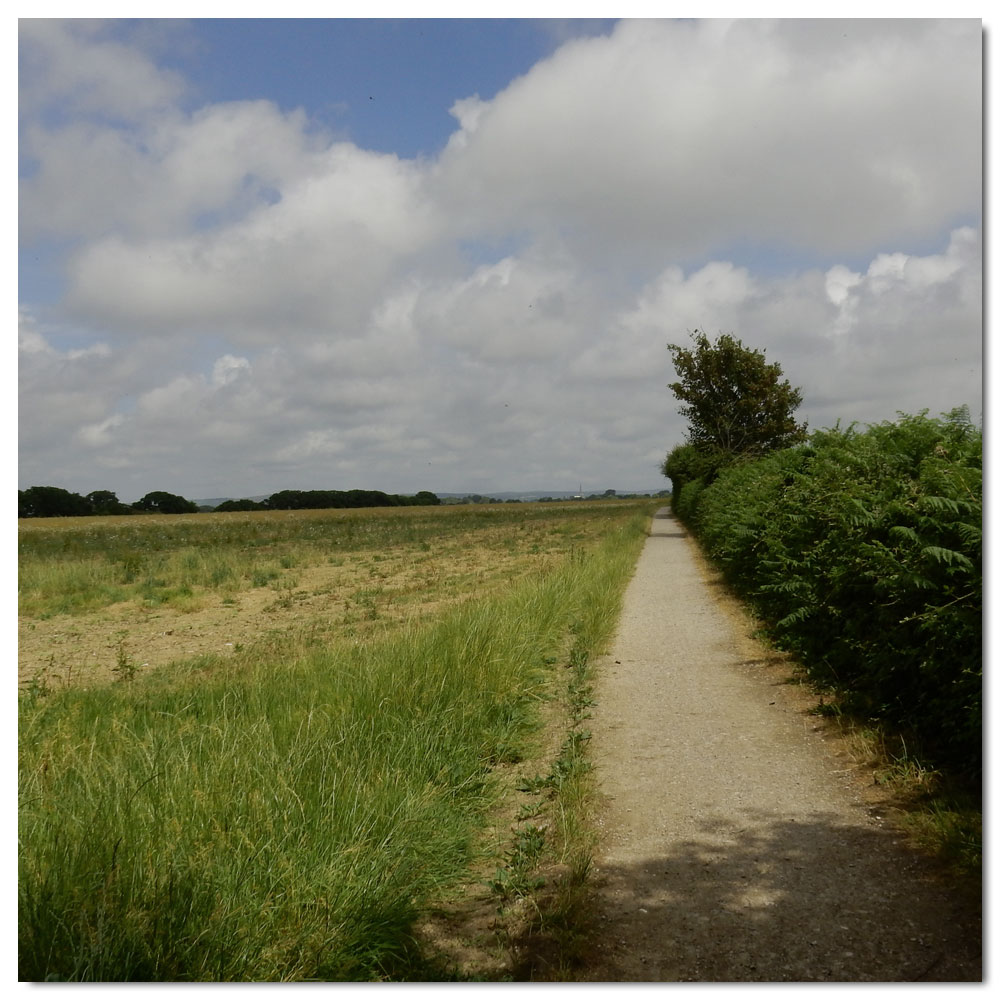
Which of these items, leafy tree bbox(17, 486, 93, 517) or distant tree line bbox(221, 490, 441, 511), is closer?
leafy tree bbox(17, 486, 93, 517)

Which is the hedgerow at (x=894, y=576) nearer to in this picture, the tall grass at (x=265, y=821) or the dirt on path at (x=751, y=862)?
the dirt on path at (x=751, y=862)

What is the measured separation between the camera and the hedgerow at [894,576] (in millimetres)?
4914

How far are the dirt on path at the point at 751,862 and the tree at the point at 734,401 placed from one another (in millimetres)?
26653

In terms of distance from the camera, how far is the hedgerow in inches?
193

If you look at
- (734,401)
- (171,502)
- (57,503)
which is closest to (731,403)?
(734,401)

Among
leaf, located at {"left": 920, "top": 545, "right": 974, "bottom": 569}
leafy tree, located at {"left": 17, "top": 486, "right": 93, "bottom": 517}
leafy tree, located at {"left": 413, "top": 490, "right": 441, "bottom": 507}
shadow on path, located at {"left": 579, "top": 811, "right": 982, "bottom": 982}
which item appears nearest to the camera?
shadow on path, located at {"left": 579, "top": 811, "right": 982, "bottom": 982}

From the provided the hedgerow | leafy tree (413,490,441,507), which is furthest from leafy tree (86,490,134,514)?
the hedgerow

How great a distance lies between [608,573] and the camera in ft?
53.4

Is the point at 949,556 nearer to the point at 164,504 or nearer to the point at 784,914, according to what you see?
the point at 784,914

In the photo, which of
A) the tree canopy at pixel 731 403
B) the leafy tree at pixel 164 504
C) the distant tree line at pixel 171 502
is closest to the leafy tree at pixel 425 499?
the distant tree line at pixel 171 502

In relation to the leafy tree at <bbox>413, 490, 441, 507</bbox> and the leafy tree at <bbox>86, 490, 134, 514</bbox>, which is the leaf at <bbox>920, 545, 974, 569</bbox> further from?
the leafy tree at <bbox>413, 490, 441, 507</bbox>

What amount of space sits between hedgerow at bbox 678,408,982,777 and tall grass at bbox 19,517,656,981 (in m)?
3.01

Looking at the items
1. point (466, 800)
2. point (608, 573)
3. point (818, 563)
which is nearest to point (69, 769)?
point (466, 800)

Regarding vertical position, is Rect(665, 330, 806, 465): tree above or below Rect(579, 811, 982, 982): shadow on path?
above
